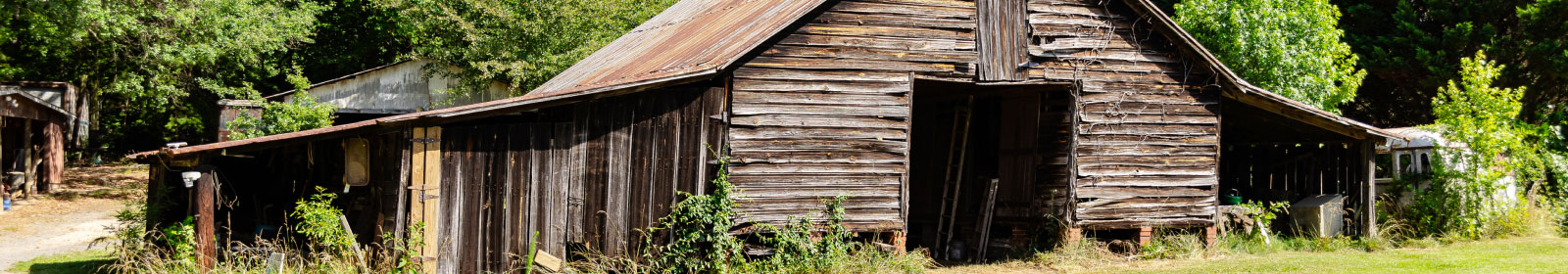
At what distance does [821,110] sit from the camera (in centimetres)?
1140

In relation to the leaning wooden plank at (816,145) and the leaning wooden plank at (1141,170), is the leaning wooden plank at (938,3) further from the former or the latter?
the leaning wooden plank at (1141,170)

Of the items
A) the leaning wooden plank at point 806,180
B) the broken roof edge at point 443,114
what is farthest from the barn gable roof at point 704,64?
the leaning wooden plank at point 806,180

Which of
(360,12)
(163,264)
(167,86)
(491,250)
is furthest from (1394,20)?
(360,12)

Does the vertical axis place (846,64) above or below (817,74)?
above

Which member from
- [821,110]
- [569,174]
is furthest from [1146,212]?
[569,174]

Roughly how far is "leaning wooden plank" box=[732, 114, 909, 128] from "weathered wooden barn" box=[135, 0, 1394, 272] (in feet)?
0.07

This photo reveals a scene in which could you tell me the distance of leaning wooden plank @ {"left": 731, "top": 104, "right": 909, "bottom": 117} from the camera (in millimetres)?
11031

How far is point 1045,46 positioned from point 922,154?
3570 mm

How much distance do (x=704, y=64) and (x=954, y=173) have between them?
536 cm

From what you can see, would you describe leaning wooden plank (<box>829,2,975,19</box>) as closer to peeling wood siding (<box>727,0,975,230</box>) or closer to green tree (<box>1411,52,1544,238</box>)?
peeling wood siding (<box>727,0,975,230</box>)

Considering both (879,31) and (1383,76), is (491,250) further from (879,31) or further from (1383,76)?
(1383,76)

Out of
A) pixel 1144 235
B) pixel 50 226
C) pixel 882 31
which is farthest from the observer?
pixel 50 226

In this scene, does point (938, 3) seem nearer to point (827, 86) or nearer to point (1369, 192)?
point (827, 86)

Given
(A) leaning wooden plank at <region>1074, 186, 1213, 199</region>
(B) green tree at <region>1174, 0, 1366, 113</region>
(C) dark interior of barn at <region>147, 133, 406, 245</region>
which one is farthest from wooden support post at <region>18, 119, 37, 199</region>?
(B) green tree at <region>1174, 0, 1366, 113</region>
